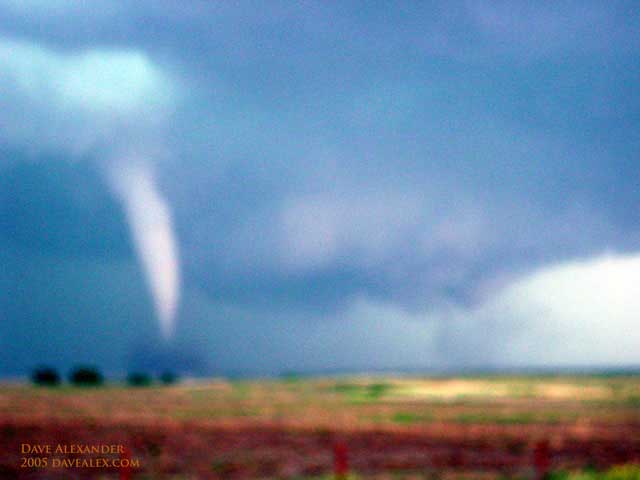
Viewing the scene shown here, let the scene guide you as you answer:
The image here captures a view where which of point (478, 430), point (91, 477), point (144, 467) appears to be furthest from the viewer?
point (478, 430)

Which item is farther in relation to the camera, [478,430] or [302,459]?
[478,430]

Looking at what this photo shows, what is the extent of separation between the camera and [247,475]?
2386 centimetres

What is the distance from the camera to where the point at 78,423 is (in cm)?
4728

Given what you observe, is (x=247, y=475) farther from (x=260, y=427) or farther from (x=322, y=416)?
(x=322, y=416)

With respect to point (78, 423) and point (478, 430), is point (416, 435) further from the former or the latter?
point (78, 423)

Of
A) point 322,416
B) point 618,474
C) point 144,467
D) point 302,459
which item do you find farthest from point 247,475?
point 322,416

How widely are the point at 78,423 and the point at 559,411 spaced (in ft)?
143

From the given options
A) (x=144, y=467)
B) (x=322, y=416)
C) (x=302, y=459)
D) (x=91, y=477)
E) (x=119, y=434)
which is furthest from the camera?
(x=322, y=416)

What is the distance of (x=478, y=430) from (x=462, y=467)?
2064 cm

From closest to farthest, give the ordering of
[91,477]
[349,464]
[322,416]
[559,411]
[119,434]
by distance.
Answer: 1. [91,477]
2. [349,464]
3. [119,434]
4. [322,416]
5. [559,411]

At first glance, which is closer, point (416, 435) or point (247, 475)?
point (247, 475)

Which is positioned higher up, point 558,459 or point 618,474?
point 618,474

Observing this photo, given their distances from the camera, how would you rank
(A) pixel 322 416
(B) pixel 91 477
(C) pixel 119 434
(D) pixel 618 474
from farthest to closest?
(A) pixel 322 416, (C) pixel 119 434, (B) pixel 91 477, (D) pixel 618 474

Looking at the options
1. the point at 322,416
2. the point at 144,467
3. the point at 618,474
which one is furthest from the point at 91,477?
the point at 322,416
